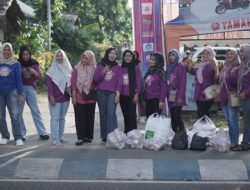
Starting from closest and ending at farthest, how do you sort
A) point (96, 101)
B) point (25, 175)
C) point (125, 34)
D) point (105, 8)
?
point (25, 175) < point (96, 101) < point (105, 8) < point (125, 34)

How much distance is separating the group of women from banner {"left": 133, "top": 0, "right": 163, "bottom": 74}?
125 inches

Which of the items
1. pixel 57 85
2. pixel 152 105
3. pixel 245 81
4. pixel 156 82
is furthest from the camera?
pixel 152 105

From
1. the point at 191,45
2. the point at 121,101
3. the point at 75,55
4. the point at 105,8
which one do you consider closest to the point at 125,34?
the point at 105,8

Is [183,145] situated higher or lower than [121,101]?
lower

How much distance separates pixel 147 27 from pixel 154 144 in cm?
447

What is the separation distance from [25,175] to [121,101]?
2.34 metres

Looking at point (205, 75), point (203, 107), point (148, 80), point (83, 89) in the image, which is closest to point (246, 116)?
point (203, 107)

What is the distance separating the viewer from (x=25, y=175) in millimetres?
7438

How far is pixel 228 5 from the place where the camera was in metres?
11.4

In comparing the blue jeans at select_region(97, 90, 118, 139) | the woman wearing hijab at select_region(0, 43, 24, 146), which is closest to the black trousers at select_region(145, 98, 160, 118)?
the blue jeans at select_region(97, 90, 118, 139)

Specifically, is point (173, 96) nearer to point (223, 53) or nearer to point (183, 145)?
point (183, 145)

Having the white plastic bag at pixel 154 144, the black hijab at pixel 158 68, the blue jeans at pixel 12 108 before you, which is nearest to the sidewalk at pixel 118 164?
the white plastic bag at pixel 154 144

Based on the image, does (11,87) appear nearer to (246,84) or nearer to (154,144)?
(154,144)

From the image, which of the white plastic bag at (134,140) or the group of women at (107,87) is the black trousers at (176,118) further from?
the white plastic bag at (134,140)
